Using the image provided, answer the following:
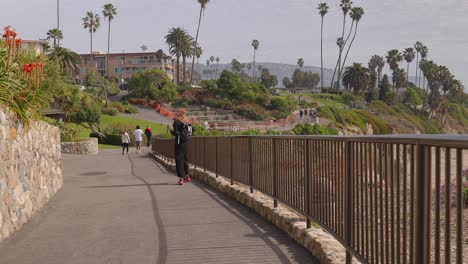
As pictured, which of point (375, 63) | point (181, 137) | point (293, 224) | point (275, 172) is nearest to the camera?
point (293, 224)

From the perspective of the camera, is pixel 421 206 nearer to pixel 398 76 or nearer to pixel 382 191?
pixel 382 191

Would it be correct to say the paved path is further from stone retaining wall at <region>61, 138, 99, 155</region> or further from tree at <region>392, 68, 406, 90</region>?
tree at <region>392, 68, 406, 90</region>

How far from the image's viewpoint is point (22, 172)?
7.57 meters

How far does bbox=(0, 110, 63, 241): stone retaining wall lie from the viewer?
257 inches

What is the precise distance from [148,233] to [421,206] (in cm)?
443

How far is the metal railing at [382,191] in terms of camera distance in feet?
9.38

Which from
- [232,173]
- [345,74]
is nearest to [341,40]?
[345,74]

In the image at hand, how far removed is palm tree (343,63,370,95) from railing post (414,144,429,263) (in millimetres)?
142213

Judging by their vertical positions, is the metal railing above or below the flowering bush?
below

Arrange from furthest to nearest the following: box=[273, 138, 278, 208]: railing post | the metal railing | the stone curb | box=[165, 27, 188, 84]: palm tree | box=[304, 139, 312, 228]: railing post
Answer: box=[165, 27, 188, 84]: palm tree → box=[273, 138, 278, 208]: railing post → box=[304, 139, 312, 228]: railing post → the stone curb → the metal railing

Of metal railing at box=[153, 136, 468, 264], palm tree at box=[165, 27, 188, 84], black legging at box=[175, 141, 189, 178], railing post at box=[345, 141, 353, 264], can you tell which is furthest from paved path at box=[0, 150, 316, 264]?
Answer: palm tree at box=[165, 27, 188, 84]

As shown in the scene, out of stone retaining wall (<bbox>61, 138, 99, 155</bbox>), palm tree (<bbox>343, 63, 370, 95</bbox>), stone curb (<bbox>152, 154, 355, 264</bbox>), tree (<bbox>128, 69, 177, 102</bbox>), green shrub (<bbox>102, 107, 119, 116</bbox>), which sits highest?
palm tree (<bbox>343, 63, 370, 95</bbox>)

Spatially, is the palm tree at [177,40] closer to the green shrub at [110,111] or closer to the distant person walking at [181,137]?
the green shrub at [110,111]

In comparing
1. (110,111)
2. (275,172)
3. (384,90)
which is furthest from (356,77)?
(275,172)
